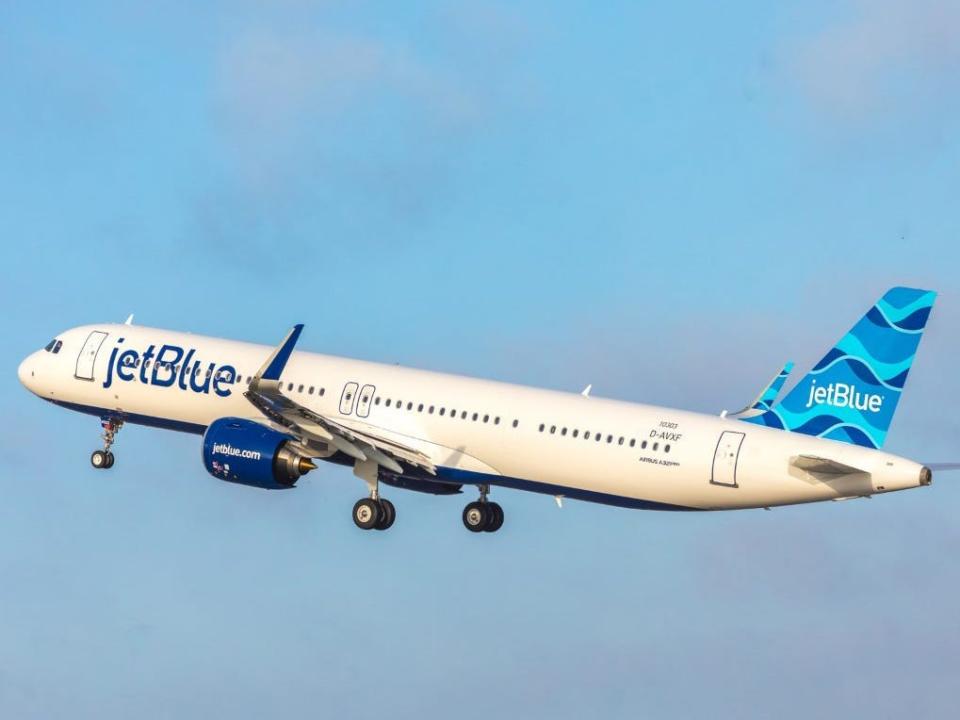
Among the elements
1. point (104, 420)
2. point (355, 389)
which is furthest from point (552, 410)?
point (104, 420)

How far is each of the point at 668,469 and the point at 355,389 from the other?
39.0 feet

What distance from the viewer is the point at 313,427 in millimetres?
61719

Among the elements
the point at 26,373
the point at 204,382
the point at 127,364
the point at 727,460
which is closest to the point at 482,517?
the point at 204,382

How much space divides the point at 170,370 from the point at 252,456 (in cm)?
688

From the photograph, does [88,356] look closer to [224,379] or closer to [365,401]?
[224,379]

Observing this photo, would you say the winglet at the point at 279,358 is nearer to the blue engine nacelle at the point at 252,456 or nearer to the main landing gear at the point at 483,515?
the blue engine nacelle at the point at 252,456

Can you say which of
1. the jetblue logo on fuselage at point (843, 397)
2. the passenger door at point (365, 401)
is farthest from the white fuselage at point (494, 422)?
the jetblue logo on fuselage at point (843, 397)

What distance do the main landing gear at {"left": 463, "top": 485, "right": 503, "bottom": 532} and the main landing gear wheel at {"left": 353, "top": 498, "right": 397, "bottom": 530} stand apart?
11.6 feet

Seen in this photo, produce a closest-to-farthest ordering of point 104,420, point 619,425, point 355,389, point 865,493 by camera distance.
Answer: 1. point 865,493
2. point 619,425
3. point 355,389
4. point 104,420

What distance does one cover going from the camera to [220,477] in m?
62.2

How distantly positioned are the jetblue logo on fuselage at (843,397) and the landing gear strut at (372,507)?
14780 millimetres

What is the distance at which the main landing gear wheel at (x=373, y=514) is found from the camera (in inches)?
2499

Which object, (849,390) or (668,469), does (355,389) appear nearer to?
(668,469)

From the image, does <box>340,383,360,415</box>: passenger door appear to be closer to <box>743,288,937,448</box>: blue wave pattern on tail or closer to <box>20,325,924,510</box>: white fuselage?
<box>20,325,924,510</box>: white fuselage
